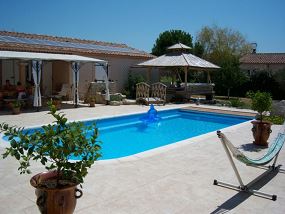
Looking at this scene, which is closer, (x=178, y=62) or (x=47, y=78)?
(x=47, y=78)

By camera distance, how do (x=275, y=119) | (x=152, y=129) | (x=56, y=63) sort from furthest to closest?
(x=56, y=63) → (x=152, y=129) → (x=275, y=119)

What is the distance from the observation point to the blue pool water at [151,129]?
9.96 m

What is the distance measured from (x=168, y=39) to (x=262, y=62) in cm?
1125

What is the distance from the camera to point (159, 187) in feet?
16.2

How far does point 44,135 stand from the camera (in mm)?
3109

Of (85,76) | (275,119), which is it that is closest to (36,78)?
(85,76)

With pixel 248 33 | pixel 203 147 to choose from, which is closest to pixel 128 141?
pixel 203 147

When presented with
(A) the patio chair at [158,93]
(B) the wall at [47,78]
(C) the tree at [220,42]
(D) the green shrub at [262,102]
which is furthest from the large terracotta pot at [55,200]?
(C) the tree at [220,42]

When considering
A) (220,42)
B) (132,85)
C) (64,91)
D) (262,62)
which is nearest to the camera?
(64,91)

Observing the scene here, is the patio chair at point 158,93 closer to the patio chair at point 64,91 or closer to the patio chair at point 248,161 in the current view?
the patio chair at point 64,91

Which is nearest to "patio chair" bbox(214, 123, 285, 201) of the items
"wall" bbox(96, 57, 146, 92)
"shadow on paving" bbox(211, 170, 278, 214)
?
"shadow on paving" bbox(211, 170, 278, 214)

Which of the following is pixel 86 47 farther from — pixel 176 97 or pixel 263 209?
pixel 263 209

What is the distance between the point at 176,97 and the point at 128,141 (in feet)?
32.2

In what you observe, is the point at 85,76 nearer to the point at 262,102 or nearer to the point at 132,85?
the point at 132,85
